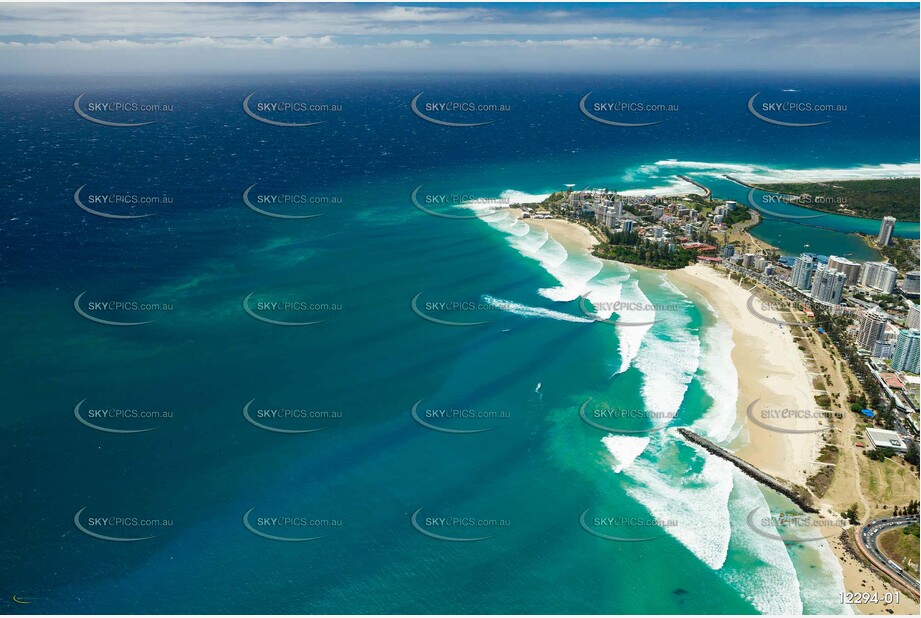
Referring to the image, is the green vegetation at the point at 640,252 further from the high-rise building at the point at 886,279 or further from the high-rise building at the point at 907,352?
the high-rise building at the point at 907,352

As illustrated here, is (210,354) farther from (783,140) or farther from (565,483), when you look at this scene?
(783,140)

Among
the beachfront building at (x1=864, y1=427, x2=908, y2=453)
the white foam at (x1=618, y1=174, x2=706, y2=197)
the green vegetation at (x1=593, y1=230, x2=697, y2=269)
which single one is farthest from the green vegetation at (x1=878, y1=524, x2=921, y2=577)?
the white foam at (x1=618, y1=174, x2=706, y2=197)

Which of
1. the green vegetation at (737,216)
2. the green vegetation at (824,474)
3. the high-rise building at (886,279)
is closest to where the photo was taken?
the green vegetation at (824,474)

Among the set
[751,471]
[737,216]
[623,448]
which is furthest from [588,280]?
[737,216]

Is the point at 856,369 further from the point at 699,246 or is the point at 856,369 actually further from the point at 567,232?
the point at 567,232

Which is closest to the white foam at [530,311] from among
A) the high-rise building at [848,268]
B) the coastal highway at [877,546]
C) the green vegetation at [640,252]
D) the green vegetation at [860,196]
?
the green vegetation at [640,252]

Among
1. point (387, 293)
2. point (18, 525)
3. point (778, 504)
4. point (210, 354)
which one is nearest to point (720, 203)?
point (387, 293)
